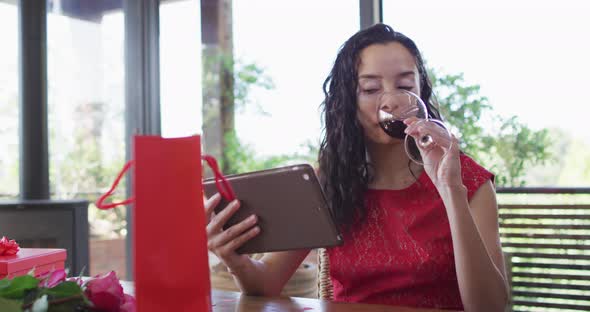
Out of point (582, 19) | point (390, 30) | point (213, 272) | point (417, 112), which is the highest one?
point (582, 19)

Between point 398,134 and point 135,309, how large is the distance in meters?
0.76

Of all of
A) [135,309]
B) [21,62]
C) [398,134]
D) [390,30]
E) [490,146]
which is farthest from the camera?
[21,62]

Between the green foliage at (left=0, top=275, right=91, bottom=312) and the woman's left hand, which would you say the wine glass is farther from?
the green foliage at (left=0, top=275, right=91, bottom=312)

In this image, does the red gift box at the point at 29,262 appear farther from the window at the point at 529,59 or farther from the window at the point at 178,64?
the window at the point at 178,64

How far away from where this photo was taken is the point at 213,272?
96.5 inches

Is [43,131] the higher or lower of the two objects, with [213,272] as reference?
higher

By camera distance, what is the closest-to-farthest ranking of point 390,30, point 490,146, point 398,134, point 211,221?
point 211,221 < point 398,134 < point 390,30 < point 490,146

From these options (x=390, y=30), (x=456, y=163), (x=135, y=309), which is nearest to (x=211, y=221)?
(x=135, y=309)

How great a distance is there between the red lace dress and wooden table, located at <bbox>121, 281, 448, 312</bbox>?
0.29m

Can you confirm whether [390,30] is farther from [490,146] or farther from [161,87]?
[161,87]

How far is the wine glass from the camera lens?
1282 mm

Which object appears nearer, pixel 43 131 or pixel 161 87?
pixel 43 131

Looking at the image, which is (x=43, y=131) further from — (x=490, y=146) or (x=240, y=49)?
(x=490, y=146)

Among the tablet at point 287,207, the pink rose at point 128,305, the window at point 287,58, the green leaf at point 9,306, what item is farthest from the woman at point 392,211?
the window at point 287,58
